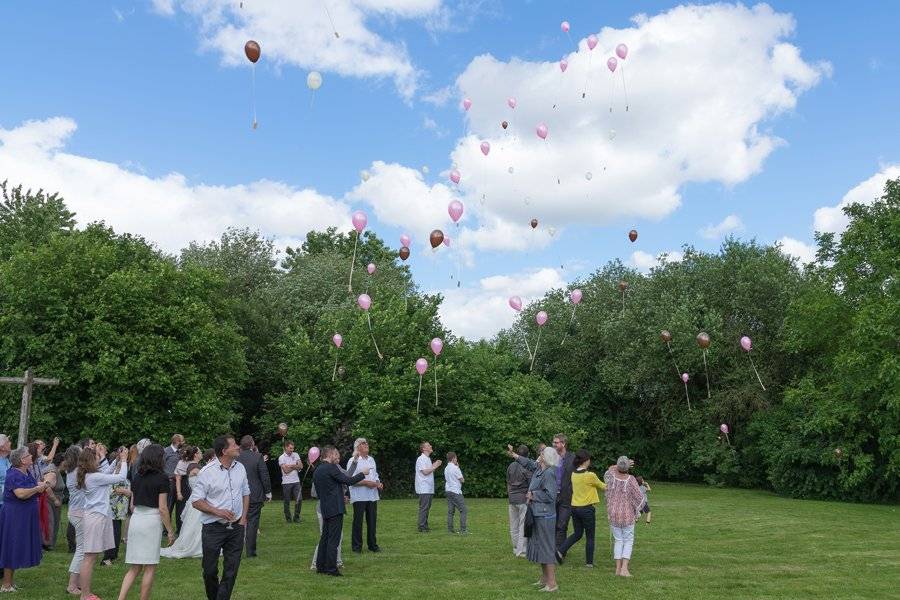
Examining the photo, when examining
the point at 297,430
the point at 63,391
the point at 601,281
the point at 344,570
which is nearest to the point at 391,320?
the point at 297,430

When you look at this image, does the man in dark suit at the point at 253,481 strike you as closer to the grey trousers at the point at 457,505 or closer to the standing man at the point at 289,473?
the grey trousers at the point at 457,505

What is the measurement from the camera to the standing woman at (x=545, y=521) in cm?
1020

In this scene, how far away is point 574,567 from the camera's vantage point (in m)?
12.1

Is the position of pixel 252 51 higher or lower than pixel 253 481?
higher

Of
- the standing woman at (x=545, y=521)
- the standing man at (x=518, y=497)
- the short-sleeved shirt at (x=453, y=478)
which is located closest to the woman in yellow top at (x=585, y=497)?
the standing man at (x=518, y=497)

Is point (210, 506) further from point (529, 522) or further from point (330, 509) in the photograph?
point (529, 522)

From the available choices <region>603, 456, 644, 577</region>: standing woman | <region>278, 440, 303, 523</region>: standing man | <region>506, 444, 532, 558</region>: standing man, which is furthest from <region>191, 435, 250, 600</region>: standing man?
<region>278, 440, 303, 523</region>: standing man

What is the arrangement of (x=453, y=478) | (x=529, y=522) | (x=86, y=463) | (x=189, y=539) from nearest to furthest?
(x=86, y=463) < (x=529, y=522) < (x=189, y=539) < (x=453, y=478)

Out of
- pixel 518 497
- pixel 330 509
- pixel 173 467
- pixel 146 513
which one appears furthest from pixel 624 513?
pixel 173 467

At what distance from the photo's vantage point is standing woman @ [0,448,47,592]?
9.58 meters

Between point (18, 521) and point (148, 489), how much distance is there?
3.05 metres

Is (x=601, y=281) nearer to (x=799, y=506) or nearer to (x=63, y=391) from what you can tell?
(x=799, y=506)

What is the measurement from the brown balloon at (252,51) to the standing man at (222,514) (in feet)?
29.8

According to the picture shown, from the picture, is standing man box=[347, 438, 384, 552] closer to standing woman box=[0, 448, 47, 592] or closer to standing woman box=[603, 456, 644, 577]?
standing woman box=[603, 456, 644, 577]
